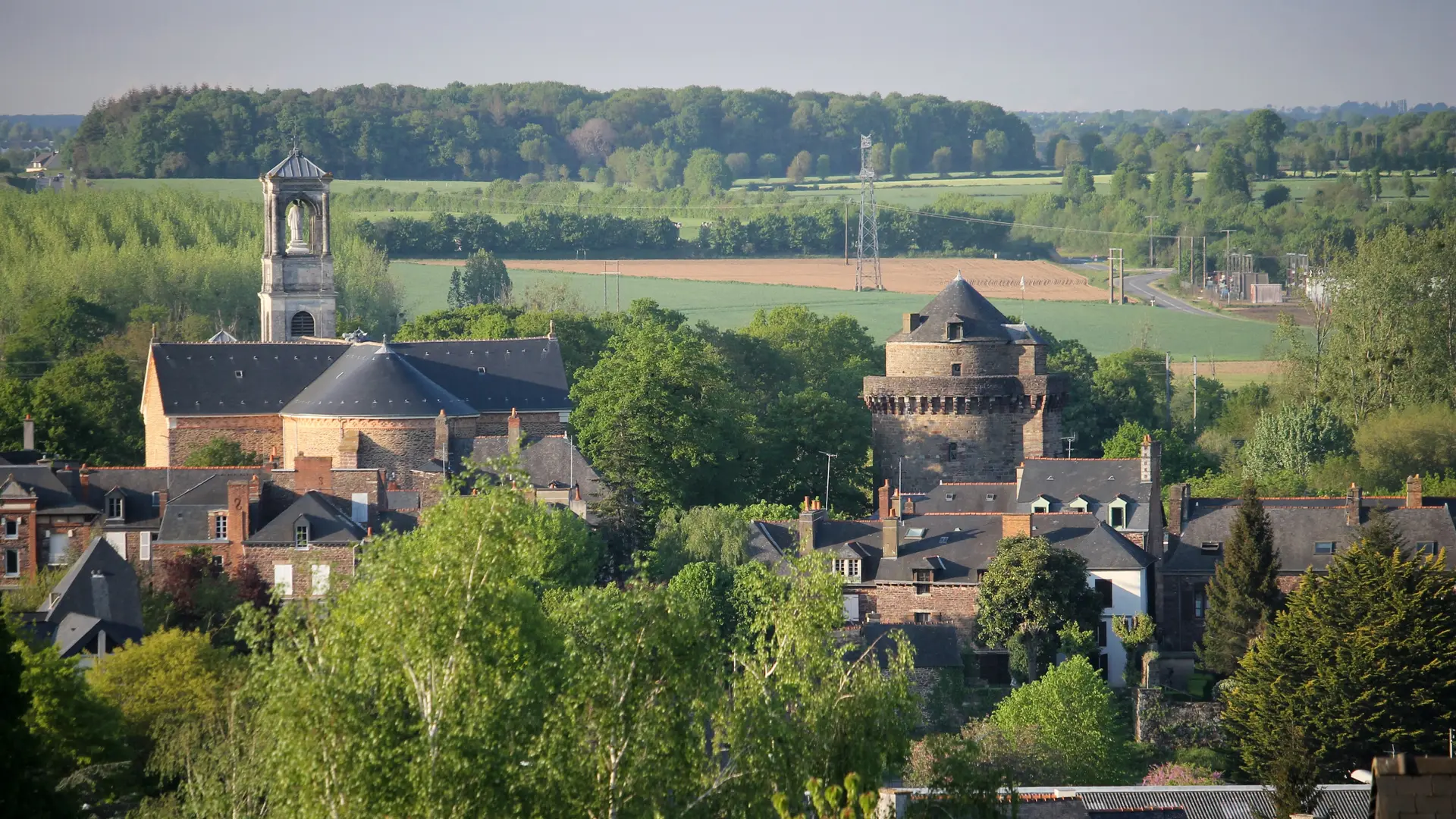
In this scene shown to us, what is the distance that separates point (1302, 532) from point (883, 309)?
53.1m

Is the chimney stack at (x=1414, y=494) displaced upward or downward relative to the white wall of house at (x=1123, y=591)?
upward

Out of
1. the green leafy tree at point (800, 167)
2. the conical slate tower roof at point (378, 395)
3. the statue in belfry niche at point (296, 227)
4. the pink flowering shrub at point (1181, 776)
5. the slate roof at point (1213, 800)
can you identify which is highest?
the green leafy tree at point (800, 167)

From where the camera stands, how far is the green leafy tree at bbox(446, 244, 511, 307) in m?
120

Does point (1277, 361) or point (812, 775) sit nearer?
point (812, 775)

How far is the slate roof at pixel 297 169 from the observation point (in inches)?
3258

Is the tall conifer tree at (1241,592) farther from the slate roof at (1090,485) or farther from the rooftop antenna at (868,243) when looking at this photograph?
the rooftop antenna at (868,243)

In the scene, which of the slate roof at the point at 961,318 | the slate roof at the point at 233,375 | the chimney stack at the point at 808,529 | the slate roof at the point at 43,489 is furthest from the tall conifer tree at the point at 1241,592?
the slate roof at the point at 233,375

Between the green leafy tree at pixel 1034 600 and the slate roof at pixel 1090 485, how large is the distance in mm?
4560

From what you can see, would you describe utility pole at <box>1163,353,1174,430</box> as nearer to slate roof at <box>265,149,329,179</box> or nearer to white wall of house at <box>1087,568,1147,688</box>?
slate roof at <box>265,149,329,179</box>

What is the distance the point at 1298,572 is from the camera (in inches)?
2216

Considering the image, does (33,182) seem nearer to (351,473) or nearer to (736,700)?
(351,473)

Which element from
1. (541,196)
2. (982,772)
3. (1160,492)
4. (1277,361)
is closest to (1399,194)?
(541,196)

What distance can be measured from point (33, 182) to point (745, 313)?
5241cm

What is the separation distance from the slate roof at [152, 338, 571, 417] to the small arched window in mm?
8486
